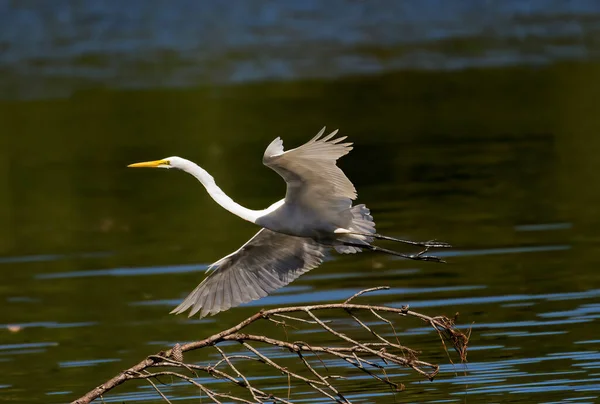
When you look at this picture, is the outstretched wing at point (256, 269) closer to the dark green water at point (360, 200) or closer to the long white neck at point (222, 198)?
the long white neck at point (222, 198)

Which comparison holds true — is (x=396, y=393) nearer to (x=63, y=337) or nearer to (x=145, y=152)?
(x=63, y=337)

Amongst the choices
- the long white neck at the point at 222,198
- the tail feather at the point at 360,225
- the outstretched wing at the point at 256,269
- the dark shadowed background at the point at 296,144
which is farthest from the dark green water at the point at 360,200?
the long white neck at the point at 222,198

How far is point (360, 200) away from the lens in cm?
1483

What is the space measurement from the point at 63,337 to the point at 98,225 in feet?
16.4

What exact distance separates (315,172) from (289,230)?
2.31 feet

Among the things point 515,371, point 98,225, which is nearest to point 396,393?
point 515,371

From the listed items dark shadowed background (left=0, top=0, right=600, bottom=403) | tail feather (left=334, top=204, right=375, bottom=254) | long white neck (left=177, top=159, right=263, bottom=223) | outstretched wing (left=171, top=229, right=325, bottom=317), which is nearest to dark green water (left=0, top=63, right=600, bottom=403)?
dark shadowed background (left=0, top=0, right=600, bottom=403)

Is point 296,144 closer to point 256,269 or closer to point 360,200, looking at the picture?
point 360,200

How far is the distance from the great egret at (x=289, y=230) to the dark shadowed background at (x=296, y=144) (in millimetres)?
747

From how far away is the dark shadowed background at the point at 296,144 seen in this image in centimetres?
962

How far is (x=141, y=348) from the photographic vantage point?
9.84 m

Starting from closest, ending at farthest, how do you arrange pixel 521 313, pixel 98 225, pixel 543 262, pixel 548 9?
pixel 521 313 → pixel 543 262 → pixel 98 225 → pixel 548 9

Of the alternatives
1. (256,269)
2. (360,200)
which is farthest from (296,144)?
(256,269)

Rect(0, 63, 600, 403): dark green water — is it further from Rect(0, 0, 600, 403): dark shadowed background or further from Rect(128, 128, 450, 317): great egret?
Rect(128, 128, 450, 317): great egret
